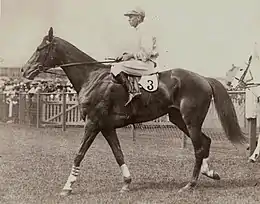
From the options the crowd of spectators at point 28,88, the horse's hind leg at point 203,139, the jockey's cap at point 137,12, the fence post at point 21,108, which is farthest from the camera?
the fence post at point 21,108

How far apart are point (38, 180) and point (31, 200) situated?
0.44 ft

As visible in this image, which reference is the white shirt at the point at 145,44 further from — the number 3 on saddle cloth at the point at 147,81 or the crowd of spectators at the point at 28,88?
the crowd of spectators at the point at 28,88

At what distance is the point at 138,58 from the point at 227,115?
34 centimetres

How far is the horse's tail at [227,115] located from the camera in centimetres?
205

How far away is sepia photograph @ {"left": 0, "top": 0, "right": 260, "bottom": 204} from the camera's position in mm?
1825

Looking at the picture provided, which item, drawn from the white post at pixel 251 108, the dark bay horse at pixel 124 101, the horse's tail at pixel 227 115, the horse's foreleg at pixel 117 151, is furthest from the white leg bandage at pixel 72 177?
the white post at pixel 251 108

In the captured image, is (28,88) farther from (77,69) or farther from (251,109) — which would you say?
(251,109)

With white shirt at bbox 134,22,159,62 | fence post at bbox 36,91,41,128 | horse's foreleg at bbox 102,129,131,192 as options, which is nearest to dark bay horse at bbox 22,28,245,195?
horse's foreleg at bbox 102,129,131,192

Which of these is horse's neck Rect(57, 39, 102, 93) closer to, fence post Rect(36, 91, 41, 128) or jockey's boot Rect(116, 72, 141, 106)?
jockey's boot Rect(116, 72, 141, 106)

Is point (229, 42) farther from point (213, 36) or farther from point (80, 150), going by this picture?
point (80, 150)

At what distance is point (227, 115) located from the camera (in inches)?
81.1

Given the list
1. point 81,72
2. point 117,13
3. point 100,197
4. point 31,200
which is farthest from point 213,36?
point 31,200

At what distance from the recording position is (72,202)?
1.82 metres

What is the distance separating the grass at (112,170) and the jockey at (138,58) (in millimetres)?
193
